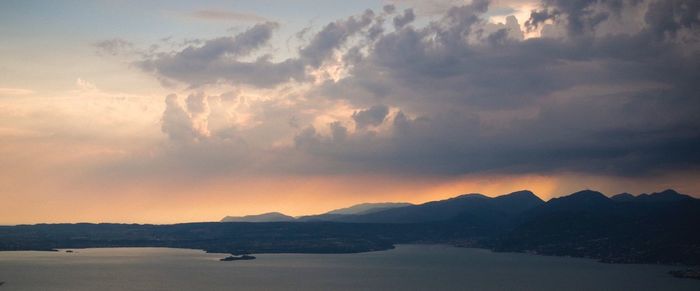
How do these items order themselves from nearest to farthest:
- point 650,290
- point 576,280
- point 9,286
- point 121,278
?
point 650,290 → point 9,286 → point 576,280 → point 121,278

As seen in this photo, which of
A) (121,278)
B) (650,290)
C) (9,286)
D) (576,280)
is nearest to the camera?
(650,290)

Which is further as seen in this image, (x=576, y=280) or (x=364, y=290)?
(x=576, y=280)

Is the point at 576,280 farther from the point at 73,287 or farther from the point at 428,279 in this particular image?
the point at 73,287

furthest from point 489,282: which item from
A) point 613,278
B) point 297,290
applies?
point 297,290

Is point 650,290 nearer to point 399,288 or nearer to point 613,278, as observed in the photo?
point 613,278

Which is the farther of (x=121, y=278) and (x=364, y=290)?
(x=121, y=278)

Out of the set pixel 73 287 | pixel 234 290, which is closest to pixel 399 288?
pixel 234 290

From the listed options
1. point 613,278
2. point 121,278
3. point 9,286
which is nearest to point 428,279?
point 613,278

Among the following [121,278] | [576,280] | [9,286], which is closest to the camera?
[9,286]
